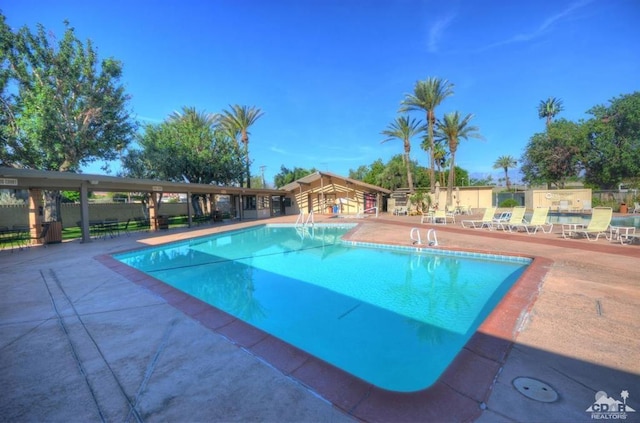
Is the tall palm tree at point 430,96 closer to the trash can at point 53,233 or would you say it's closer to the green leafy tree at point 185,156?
the green leafy tree at point 185,156

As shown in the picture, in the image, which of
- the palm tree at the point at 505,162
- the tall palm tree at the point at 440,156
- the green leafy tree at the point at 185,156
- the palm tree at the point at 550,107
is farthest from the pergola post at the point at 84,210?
the palm tree at the point at 505,162

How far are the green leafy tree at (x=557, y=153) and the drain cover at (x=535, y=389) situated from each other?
33782 mm

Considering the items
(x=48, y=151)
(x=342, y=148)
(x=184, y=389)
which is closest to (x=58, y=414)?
(x=184, y=389)

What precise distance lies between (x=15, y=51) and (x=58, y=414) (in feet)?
63.9

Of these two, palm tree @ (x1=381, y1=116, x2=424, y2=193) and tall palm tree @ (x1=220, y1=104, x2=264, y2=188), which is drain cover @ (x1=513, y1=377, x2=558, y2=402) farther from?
palm tree @ (x1=381, y1=116, x2=424, y2=193)

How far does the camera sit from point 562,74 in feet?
59.9

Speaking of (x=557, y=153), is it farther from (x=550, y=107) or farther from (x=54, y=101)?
(x=54, y=101)

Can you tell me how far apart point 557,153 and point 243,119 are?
31.1 meters

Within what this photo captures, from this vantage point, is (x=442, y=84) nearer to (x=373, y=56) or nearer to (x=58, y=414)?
(x=373, y=56)

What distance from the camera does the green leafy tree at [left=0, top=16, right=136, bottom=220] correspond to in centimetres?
1305

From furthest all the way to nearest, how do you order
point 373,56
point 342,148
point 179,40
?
1. point 342,148
2. point 373,56
3. point 179,40

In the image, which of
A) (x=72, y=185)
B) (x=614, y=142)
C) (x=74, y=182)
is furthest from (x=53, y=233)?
(x=614, y=142)

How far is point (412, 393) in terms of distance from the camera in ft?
7.39

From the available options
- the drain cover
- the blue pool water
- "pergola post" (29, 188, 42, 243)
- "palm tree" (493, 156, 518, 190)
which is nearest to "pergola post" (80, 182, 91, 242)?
"pergola post" (29, 188, 42, 243)
